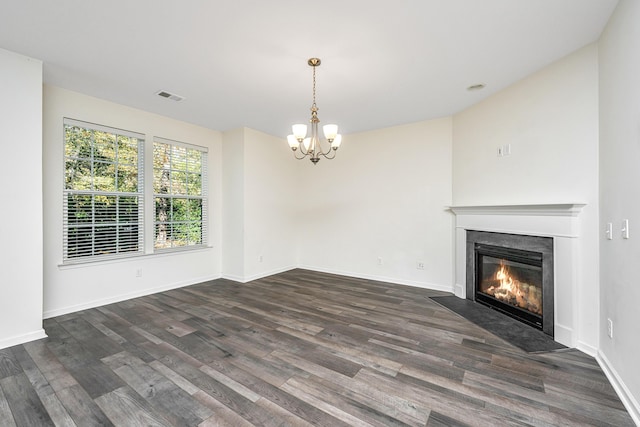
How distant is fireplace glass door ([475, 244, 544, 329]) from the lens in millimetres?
3074

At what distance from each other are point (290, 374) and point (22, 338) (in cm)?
271

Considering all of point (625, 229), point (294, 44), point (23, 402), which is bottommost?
point (23, 402)

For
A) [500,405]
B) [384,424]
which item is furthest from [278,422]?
[500,405]

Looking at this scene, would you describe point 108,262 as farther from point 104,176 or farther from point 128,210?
point 104,176

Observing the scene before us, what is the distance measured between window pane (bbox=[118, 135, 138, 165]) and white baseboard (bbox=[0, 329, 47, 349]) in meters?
2.25

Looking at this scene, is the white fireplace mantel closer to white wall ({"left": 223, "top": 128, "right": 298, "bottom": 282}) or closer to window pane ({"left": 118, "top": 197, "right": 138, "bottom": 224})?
white wall ({"left": 223, "top": 128, "right": 298, "bottom": 282})

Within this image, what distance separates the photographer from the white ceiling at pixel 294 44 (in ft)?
6.91

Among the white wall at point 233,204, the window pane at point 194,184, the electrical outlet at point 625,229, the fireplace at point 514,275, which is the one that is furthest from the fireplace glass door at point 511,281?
the window pane at point 194,184

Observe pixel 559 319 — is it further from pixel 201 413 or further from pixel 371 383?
pixel 201 413

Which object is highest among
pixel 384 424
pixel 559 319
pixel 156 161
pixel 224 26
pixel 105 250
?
pixel 224 26

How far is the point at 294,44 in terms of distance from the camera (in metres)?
2.54

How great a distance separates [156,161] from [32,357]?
287 centimetres

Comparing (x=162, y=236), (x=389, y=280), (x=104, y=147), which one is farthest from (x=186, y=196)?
(x=389, y=280)

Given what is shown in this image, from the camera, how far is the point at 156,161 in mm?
4449
